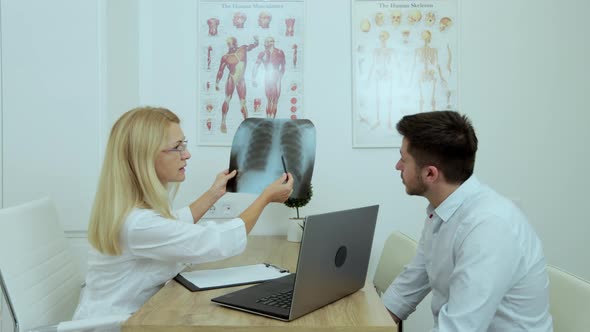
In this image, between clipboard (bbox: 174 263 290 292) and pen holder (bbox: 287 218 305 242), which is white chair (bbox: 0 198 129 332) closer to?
clipboard (bbox: 174 263 290 292)

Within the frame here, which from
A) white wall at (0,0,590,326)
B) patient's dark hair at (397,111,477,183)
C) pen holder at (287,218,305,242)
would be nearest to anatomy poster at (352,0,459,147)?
white wall at (0,0,590,326)

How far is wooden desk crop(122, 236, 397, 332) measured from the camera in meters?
1.08

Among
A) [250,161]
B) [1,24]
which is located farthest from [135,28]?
[250,161]

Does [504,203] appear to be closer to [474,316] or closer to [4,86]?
[474,316]

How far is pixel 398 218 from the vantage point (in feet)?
7.97

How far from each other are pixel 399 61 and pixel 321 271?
150 cm

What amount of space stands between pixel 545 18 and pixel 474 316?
184cm

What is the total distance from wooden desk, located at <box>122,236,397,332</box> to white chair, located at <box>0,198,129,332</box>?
17cm

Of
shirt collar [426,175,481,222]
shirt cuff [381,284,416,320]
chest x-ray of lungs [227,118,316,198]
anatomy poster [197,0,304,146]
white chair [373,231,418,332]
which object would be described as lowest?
shirt cuff [381,284,416,320]

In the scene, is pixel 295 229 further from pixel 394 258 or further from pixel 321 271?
pixel 321 271

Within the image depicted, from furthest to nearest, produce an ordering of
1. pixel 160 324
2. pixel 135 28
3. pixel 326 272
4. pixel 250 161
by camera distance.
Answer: pixel 135 28, pixel 250 161, pixel 326 272, pixel 160 324

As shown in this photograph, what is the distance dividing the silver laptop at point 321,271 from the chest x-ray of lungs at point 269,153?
551mm

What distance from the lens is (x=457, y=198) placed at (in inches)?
52.8

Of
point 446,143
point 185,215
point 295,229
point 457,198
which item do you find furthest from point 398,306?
point 185,215
